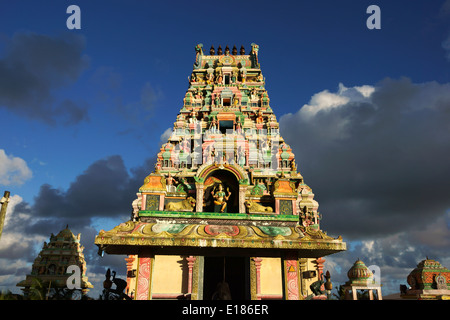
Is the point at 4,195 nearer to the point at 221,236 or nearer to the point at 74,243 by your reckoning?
the point at 221,236

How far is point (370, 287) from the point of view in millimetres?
25719

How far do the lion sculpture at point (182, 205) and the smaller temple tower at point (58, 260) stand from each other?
68.4 feet

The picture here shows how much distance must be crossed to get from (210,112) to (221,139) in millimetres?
3242

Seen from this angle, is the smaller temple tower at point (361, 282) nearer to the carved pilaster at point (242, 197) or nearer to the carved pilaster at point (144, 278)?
the carved pilaster at point (242, 197)

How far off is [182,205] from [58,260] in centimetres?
2337

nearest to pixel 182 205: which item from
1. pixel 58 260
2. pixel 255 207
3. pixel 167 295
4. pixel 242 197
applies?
pixel 242 197

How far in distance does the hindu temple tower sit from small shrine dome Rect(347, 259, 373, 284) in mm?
5026

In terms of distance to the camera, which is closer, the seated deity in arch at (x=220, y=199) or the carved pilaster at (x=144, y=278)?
the carved pilaster at (x=144, y=278)

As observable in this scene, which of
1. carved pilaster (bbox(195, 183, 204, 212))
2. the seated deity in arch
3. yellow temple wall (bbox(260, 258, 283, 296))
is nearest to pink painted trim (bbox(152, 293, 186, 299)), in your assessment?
yellow temple wall (bbox(260, 258, 283, 296))

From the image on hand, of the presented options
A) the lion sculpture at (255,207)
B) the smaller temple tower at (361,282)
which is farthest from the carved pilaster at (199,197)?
the smaller temple tower at (361,282)

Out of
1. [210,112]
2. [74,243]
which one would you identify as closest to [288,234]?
[210,112]

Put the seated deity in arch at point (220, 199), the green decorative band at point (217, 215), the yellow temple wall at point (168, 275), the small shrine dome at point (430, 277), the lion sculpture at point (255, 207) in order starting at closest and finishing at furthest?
the yellow temple wall at point (168, 275) < the green decorative band at point (217, 215) < the lion sculpture at point (255, 207) < the seated deity in arch at point (220, 199) < the small shrine dome at point (430, 277)

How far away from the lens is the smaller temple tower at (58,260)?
107ft
